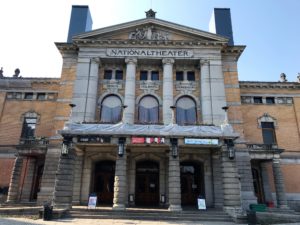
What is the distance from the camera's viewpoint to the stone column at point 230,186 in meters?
16.9

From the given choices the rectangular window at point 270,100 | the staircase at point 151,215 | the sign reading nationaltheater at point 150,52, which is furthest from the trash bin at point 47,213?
the rectangular window at point 270,100

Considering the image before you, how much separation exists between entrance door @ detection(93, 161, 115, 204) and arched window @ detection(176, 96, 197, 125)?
7318 mm

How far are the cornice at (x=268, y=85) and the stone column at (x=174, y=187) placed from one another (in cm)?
1415

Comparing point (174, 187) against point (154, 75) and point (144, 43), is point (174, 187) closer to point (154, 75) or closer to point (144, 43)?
point (154, 75)

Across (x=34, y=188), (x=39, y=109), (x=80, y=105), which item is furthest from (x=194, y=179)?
(x=39, y=109)

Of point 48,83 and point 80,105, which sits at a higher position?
point 48,83

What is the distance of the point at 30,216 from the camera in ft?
52.1

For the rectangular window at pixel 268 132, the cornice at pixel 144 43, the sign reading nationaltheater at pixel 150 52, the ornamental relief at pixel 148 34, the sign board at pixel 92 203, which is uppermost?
the ornamental relief at pixel 148 34

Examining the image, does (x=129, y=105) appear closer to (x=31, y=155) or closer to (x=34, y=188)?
(x=31, y=155)

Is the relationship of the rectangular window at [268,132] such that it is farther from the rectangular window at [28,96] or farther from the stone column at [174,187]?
the rectangular window at [28,96]

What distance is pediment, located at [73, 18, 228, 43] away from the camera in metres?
25.0

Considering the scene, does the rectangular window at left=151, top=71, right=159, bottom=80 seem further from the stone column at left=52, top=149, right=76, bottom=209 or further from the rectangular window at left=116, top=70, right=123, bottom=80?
the stone column at left=52, top=149, right=76, bottom=209

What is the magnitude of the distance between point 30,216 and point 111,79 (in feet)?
44.8

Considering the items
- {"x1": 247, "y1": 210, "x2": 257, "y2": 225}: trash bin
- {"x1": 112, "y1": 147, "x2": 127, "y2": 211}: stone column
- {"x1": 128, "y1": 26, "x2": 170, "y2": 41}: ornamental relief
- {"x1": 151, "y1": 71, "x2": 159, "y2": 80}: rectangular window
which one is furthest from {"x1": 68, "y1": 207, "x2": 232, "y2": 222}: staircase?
{"x1": 128, "y1": 26, "x2": 170, "y2": 41}: ornamental relief
